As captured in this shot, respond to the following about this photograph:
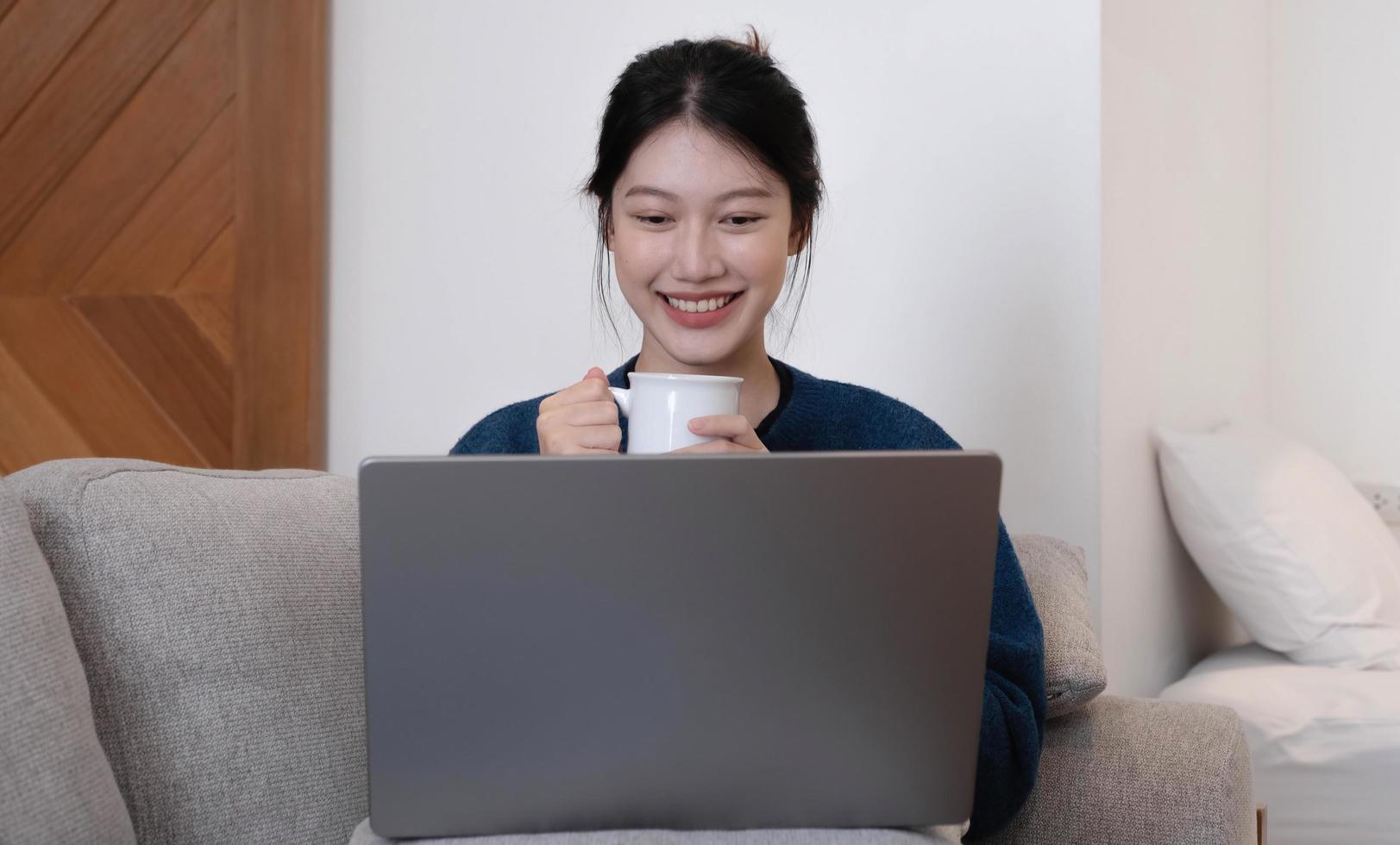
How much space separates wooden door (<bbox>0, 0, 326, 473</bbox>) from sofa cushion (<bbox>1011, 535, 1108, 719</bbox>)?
133cm

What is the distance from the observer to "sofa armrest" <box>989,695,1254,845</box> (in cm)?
119

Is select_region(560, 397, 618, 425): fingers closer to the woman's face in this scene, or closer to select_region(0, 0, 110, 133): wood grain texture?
the woman's face

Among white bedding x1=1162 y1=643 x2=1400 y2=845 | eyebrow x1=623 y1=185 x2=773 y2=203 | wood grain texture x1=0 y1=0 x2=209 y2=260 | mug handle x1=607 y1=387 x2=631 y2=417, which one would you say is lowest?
white bedding x1=1162 y1=643 x2=1400 y2=845

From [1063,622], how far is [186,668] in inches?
33.3

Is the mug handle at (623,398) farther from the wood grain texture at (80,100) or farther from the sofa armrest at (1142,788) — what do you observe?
the wood grain texture at (80,100)

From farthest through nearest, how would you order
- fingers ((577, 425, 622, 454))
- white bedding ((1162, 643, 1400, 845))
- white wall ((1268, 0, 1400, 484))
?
white wall ((1268, 0, 1400, 484)) → white bedding ((1162, 643, 1400, 845)) → fingers ((577, 425, 622, 454))

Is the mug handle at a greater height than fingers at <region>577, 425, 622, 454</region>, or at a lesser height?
greater

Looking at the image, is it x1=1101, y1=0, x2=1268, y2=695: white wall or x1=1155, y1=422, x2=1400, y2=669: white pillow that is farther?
x1=1155, y1=422, x2=1400, y2=669: white pillow

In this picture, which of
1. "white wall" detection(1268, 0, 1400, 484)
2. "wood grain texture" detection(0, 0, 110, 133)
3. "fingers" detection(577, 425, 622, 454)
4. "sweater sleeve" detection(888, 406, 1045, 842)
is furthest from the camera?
"white wall" detection(1268, 0, 1400, 484)

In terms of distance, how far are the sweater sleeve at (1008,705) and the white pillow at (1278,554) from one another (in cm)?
100

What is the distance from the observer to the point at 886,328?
197 cm

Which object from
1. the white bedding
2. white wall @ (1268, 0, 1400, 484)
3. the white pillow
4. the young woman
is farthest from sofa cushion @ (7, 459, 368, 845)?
white wall @ (1268, 0, 1400, 484)

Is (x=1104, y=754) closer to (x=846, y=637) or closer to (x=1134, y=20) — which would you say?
(x=846, y=637)

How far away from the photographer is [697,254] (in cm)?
117
